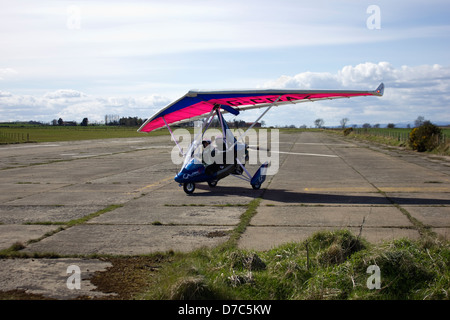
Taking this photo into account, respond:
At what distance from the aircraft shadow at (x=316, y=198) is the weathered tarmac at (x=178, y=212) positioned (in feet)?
0.09

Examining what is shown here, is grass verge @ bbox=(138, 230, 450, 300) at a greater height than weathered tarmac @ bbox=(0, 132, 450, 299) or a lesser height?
greater

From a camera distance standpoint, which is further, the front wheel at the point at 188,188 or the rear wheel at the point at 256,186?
the rear wheel at the point at 256,186

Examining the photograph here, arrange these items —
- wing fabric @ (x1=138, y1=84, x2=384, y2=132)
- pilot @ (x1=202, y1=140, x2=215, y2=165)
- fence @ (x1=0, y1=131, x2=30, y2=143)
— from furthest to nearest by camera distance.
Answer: fence @ (x1=0, y1=131, x2=30, y2=143) < pilot @ (x1=202, y1=140, x2=215, y2=165) < wing fabric @ (x1=138, y1=84, x2=384, y2=132)

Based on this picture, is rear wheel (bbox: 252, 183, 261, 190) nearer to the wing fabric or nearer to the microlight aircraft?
the microlight aircraft

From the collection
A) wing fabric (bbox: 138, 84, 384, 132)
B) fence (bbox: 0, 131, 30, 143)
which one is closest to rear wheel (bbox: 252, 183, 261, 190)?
wing fabric (bbox: 138, 84, 384, 132)

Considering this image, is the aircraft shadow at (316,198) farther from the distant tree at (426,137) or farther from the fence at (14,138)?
the fence at (14,138)

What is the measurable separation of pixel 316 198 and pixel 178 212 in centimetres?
415

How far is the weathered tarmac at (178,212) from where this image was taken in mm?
7695

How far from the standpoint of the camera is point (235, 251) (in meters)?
6.30

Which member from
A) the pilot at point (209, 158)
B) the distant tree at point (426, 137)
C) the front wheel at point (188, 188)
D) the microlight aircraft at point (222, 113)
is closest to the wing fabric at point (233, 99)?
the microlight aircraft at point (222, 113)

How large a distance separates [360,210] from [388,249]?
16.8ft

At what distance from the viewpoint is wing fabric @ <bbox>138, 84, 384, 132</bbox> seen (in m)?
12.9
